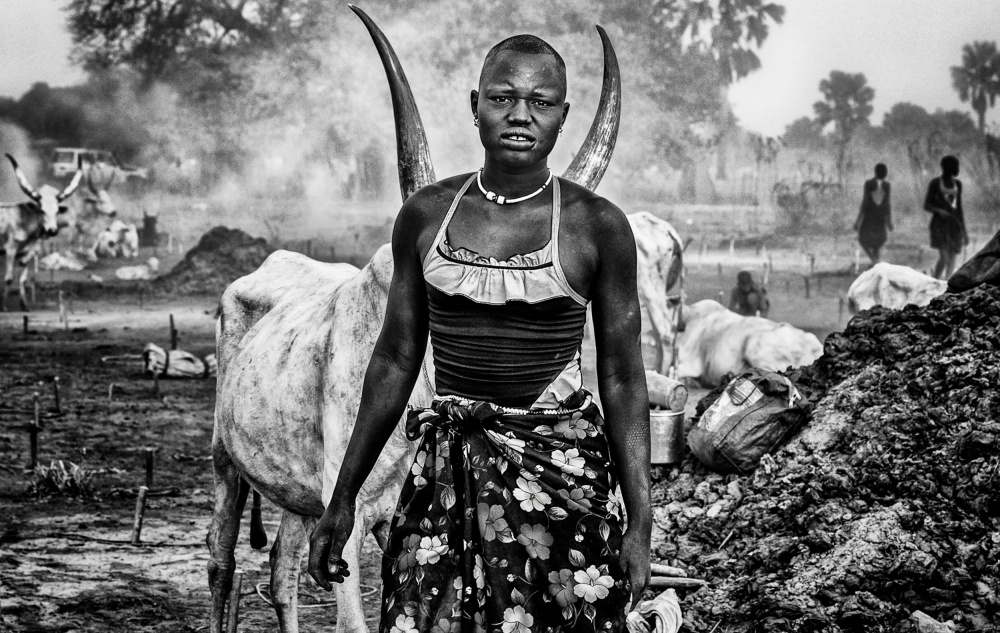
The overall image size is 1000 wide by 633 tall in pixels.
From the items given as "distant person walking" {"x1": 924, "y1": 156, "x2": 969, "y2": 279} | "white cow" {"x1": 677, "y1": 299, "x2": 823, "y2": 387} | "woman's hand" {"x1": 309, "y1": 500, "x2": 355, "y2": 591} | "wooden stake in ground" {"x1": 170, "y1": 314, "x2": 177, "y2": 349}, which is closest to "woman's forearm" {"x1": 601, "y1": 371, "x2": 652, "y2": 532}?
"woman's hand" {"x1": 309, "y1": 500, "x2": 355, "y2": 591}

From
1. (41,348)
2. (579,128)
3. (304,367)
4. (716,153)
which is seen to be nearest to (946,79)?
(716,153)

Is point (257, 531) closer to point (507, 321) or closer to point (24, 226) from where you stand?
point (507, 321)

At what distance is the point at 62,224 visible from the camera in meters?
15.4

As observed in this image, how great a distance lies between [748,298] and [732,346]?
3150 millimetres

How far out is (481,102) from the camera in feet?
8.12

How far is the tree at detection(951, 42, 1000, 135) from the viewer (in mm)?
14211

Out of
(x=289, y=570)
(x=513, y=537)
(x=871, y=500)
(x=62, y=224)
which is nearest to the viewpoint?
(x=513, y=537)

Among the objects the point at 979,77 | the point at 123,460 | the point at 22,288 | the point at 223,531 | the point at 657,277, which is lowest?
the point at 123,460

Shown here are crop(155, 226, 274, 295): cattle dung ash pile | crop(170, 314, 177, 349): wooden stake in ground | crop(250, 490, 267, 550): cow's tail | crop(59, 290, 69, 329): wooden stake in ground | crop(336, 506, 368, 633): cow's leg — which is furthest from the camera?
crop(155, 226, 274, 295): cattle dung ash pile

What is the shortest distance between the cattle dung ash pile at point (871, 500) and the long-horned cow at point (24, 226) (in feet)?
36.1

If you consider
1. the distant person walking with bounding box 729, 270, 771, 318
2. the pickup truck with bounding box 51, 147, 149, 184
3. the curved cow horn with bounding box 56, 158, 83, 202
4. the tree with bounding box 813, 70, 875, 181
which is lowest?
the distant person walking with bounding box 729, 270, 771, 318

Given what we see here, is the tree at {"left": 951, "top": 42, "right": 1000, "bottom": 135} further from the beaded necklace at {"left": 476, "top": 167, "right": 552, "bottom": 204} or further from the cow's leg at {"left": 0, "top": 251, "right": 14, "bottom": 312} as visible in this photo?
the beaded necklace at {"left": 476, "top": 167, "right": 552, "bottom": 204}

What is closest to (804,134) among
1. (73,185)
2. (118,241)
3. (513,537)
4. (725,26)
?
(725,26)

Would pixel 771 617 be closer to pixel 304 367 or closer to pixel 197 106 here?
pixel 304 367
